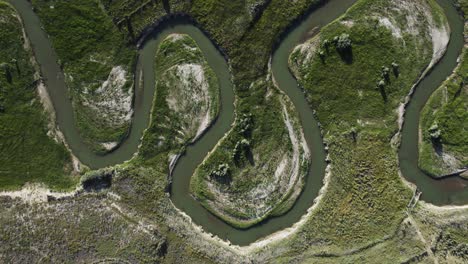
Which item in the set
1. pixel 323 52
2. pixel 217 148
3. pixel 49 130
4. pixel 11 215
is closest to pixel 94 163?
pixel 49 130

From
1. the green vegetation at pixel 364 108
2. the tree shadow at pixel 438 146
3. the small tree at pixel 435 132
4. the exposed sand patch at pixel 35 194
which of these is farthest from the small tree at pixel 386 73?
the exposed sand patch at pixel 35 194

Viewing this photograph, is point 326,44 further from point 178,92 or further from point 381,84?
point 178,92

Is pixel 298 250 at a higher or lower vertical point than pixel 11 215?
lower

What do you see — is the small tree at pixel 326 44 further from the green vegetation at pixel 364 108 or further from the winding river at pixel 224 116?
the winding river at pixel 224 116

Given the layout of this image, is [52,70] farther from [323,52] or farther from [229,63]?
[323,52]

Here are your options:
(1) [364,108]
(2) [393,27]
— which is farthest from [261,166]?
(2) [393,27]

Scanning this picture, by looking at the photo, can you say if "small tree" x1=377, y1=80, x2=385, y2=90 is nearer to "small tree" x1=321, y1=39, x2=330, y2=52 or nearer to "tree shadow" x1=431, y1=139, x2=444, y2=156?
"small tree" x1=321, y1=39, x2=330, y2=52
